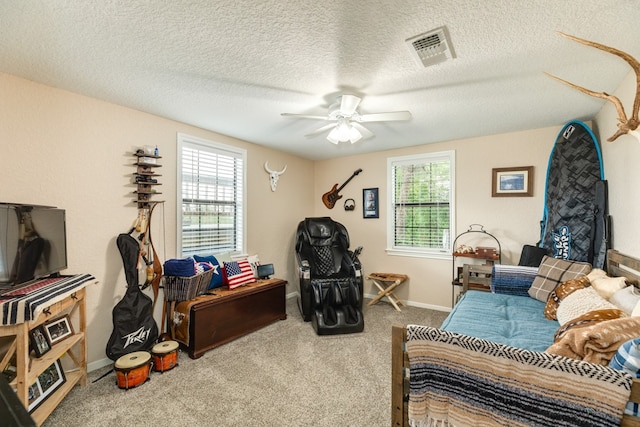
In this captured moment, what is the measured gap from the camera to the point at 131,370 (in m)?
2.14

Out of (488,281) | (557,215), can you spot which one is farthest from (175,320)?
(557,215)

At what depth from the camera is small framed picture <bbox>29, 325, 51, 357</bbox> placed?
70.8 inches

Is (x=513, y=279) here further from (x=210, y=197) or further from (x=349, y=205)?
(x=210, y=197)

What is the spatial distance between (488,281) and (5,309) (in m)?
3.94

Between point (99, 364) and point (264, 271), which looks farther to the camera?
point (264, 271)

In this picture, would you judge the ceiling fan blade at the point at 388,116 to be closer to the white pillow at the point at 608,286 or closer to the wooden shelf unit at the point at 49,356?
the white pillow at the point at 608,286

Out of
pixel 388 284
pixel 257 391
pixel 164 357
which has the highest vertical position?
pixel 388 284

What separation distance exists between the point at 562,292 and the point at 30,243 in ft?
12.2

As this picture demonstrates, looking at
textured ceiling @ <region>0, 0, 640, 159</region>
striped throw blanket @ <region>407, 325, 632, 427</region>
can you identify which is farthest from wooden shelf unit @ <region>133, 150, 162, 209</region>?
striped throw blanket @ <region>407, 325, 632, 427</region>

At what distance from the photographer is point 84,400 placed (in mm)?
2033

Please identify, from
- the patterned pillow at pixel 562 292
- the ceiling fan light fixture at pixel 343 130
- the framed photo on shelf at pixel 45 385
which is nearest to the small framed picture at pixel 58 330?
the framed photo on shelf at pixel 45 385

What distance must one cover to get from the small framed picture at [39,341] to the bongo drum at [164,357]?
717 mm

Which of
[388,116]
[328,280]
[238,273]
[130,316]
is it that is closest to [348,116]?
[388,116]

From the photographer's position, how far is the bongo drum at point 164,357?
7.80 ft
